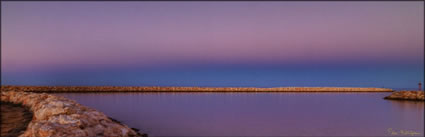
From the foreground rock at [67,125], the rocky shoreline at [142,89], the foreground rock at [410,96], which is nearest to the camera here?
the foreground rock at [67,125]

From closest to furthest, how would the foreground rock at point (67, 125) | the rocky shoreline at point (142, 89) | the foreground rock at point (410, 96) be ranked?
the foreground rock at point (67, 125) → the foreground rock at point (410, 96) → the rocky shoreline at point (142, 89)

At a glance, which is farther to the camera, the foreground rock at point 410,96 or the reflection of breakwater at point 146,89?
the reflection of breakwater at point 146,89

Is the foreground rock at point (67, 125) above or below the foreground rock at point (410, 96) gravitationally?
above

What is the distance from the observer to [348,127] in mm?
13242

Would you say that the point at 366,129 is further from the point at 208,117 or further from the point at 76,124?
the point at 76,124

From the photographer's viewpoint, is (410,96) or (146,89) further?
(146,89)

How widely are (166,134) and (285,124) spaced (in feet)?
23.0


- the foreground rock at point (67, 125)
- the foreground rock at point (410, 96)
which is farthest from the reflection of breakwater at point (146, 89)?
the foreground rock at point (67, 125)

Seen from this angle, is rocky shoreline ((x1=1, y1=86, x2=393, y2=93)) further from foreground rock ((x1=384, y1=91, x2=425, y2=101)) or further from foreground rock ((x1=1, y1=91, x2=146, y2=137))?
foreground rock ((x1=1, y1=91, x2=146, y2=137))

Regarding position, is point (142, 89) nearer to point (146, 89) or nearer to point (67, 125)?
point (146, 89)

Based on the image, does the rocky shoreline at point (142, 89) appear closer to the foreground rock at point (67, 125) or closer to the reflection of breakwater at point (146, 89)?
the reflection of breakwater at point (146, 89)

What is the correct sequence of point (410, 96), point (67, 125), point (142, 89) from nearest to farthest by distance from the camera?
point (67, 125)
point (410, 96)
point (142, 89)

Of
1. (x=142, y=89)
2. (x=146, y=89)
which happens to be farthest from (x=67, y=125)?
(x=142, y=89)

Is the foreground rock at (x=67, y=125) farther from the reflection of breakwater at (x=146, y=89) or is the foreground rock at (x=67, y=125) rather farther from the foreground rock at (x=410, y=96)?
the reflection of breakwater at (x=146, y=89)
